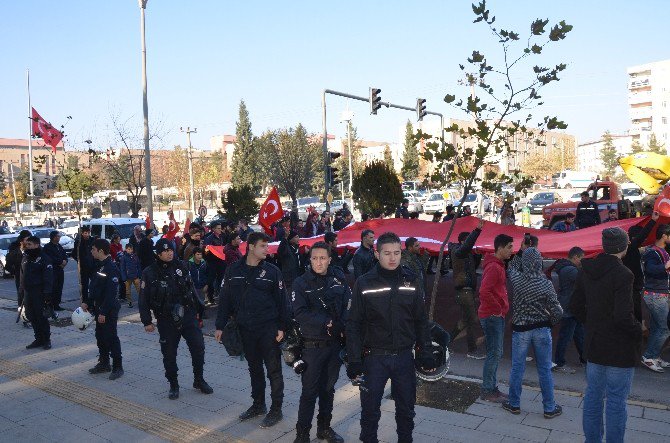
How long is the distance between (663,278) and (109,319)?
6.93 metres

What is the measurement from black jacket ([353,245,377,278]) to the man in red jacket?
2.92 metres

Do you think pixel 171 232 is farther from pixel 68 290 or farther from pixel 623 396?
pixel 623 396

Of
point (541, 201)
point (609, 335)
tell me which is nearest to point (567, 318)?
point (609, 335)

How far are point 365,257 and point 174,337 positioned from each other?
3.41 metres

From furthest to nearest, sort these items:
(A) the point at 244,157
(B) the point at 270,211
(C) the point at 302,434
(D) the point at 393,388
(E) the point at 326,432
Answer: (A) the point at 244,157, (B) the point at 270,211, (E) the point at 326,432, (C) the point at 302,434, (D) the point at 393,388

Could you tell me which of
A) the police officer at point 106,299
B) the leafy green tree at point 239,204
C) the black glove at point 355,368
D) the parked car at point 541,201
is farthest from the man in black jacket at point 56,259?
the parked car at point 541,201

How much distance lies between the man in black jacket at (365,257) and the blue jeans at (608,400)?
15.7ft

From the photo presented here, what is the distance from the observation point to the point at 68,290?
1747 centimetres

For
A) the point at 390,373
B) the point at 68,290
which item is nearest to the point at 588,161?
the point at 68,290

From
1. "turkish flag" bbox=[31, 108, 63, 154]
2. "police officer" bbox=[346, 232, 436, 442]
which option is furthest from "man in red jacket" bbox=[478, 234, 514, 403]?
"turkish flag" bbox=[31, 108, 63, 154]

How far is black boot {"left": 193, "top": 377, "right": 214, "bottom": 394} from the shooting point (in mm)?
7207

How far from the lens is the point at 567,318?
758 cm

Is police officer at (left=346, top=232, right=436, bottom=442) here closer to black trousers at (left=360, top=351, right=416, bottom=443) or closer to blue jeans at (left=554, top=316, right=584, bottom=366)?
black trousers at (left=360, top=351, right=416, bottom=443)

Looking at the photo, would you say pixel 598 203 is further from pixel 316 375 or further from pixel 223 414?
pixel 316 375
